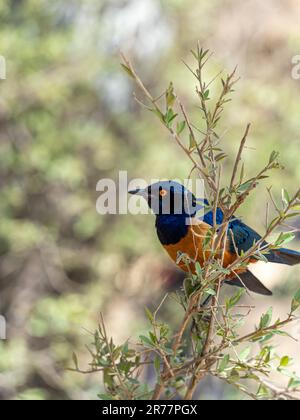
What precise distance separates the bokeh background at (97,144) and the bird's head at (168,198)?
9.33ft

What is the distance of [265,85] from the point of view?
226 inches

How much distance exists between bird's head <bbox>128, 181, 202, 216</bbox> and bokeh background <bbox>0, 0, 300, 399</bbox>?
285 cm

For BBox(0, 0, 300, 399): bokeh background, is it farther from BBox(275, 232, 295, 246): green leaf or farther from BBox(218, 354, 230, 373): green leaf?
BBox(275, 232, 295, 246): green leaf

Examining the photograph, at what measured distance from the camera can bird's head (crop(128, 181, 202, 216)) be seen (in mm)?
2291

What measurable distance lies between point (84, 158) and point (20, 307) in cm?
137

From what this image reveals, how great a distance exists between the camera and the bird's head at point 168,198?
2.29m

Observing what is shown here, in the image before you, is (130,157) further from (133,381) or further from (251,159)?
(133,381)

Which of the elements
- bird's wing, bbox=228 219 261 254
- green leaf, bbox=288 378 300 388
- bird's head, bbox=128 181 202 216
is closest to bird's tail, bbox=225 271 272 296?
bird's wing, bbox=228 219 261 254

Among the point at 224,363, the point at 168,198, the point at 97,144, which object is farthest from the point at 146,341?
the point at 97,144

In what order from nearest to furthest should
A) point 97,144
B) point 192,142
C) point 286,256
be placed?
point 192,142, point 286,256, point 97,144

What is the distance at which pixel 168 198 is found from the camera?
2.33 metres

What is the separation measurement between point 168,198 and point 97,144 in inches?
132

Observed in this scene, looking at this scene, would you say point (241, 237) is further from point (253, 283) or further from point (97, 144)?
point (97, 144)
